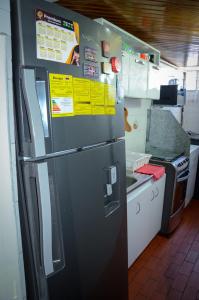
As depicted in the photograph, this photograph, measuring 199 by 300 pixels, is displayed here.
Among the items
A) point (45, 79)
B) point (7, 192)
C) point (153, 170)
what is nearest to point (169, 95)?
point (153, 170)

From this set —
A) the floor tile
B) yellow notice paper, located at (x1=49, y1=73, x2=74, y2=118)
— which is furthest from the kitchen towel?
yellow notice paper, located at (x1=49, y1=73, x2=74, y2=118)

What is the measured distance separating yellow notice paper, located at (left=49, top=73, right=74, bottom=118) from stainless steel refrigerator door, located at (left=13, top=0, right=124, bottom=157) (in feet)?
0.07

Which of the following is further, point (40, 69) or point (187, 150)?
point (187, 150)

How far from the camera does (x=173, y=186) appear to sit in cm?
244

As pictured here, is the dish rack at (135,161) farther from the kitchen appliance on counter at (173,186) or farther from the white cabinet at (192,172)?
the white cabinet at (192,172)

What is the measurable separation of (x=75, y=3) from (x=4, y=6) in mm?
917

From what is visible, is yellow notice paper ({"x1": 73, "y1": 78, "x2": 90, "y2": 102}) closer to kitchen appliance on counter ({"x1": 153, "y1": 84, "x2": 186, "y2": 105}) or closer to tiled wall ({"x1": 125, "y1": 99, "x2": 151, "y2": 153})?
tiled wall ({"x1": 125, "y1": 99, "x2": 151, "y2": 153})

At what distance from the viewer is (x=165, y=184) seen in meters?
2.47

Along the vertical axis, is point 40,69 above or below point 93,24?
below

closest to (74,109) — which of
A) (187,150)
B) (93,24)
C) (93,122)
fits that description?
(93,122)

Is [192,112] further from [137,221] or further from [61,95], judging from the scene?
[61,95]

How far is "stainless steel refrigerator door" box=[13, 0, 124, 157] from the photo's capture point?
75 cm

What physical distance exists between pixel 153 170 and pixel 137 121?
0.76 m

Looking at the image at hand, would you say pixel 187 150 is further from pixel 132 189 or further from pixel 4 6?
pixel 4 6
